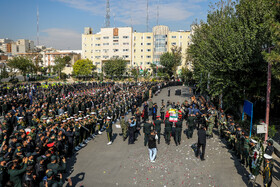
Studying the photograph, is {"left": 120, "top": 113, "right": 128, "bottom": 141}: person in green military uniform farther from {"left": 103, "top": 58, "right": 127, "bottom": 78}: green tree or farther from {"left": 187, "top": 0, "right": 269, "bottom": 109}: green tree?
{"left": 103, "top": 58, "right": 127, "bottom": 78}: green tree

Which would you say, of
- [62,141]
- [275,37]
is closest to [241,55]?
[275,37]

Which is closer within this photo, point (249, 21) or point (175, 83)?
point (249, 21)

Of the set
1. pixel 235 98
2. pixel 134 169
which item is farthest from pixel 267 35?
pixel 134 169

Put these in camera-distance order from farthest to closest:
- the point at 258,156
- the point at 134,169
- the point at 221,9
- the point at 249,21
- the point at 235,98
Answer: the point at 221,9 → the point at 235,98 → the point at 249,21 → the point at 134,169 → the point at 258,156

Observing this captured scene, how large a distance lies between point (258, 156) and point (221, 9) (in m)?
19.4

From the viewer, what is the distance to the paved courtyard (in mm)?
8289

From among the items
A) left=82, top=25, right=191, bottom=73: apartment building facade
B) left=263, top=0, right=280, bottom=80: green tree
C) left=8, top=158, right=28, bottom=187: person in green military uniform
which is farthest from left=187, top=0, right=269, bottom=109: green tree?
left=82, top=25, right=191, bottom=73: apartment building facade

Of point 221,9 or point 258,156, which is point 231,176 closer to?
point 258,156

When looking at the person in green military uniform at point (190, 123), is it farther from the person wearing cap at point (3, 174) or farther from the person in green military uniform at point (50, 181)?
the person wearing cap at point (3, 174)

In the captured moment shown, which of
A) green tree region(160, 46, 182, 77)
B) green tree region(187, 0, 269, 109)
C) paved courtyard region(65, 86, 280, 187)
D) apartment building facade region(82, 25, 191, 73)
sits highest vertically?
apartment building facade region(82, 25, 191, 73)

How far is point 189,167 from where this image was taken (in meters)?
9.45

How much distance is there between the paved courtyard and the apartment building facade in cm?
6612

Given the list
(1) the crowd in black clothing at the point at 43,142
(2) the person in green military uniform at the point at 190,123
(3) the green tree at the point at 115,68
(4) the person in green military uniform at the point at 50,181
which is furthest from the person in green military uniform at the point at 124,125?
(3) the green tree at the point at 115,68

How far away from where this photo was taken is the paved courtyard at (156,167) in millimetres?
8289
